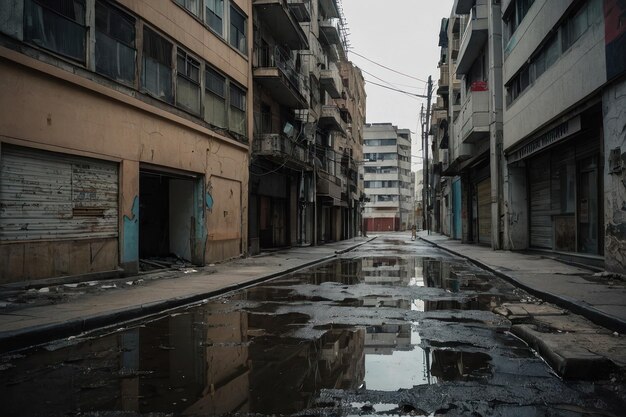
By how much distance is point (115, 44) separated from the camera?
12492 millimetres

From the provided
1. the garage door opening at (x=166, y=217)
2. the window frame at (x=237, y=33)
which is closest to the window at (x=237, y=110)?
the window frame at (x=237, y=33)

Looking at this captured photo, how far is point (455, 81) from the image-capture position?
121 feet

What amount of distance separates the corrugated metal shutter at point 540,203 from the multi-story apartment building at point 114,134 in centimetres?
1167

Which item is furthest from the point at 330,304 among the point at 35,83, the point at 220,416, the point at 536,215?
the point at 536,215

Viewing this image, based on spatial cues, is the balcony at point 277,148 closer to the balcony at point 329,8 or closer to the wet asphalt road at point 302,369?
the wet asphalt road at point 302,369

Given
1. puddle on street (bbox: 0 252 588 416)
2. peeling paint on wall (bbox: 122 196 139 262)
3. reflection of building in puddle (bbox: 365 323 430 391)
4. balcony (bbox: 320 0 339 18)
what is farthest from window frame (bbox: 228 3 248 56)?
balcony (bbox: 320 0 339 18)

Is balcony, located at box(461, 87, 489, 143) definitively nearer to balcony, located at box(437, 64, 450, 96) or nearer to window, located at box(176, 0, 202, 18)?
window, located at box(176, 0, 202, 18)

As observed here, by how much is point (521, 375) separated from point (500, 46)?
22244 millimetres

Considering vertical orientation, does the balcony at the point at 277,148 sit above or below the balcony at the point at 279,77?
below

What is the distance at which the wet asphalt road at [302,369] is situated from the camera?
3846mm

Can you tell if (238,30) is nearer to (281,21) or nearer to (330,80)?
(281,21)

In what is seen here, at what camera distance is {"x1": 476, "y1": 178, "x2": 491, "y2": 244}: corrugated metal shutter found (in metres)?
27.8

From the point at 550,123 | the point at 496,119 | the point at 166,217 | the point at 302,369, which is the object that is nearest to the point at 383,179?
the point at 496,119

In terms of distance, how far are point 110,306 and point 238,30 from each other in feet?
50.2
